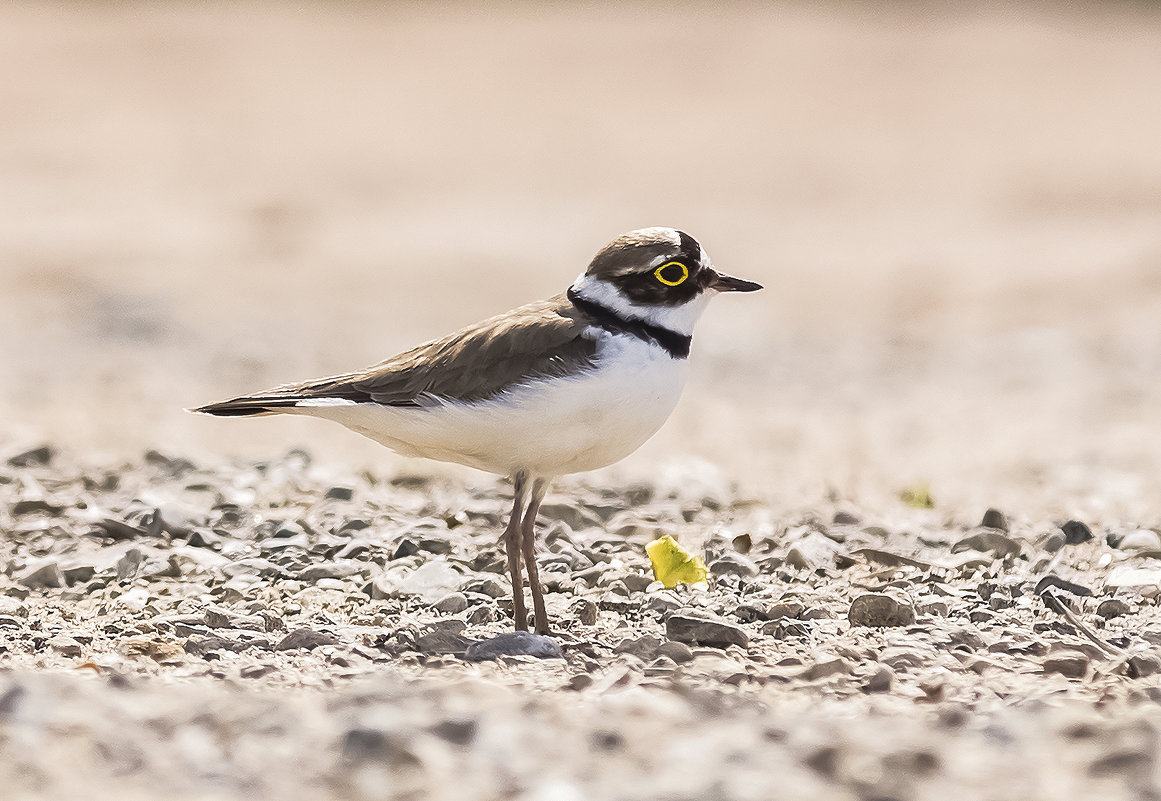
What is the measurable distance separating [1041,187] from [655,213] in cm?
540

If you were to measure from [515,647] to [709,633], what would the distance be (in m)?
0.63

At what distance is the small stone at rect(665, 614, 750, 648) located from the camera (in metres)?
4.58

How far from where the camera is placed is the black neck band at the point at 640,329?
16.2 ft

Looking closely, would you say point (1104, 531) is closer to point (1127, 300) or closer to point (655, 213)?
point (1127, 300)

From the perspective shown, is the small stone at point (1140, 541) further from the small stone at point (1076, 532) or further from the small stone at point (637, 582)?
the small stone at point (637, 582)

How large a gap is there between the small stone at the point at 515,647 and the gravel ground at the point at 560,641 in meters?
0.08

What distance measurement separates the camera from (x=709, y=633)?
4.59 meters

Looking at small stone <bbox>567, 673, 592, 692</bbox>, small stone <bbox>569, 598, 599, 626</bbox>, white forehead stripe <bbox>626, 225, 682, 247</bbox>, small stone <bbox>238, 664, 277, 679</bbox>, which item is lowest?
small stone <bbox>569, 598, 599, 626</bbox>

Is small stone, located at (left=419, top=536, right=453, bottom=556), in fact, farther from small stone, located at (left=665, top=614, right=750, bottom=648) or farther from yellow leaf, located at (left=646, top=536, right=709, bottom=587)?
small stone, located at (left=665, top=614, right=750, bottom=648)

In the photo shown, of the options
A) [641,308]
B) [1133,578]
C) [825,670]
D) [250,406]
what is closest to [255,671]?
[250,406]

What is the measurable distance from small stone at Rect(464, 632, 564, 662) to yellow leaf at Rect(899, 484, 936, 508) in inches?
123

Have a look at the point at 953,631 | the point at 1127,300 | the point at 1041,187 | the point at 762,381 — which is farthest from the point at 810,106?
the point at 953,631

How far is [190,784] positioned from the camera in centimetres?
317

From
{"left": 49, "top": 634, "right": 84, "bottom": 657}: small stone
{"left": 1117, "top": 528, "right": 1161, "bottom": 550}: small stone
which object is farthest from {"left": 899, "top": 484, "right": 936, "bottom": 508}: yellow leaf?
{"left": 49, "top": 634, "right": 84, "bottom": 657}: small stone
